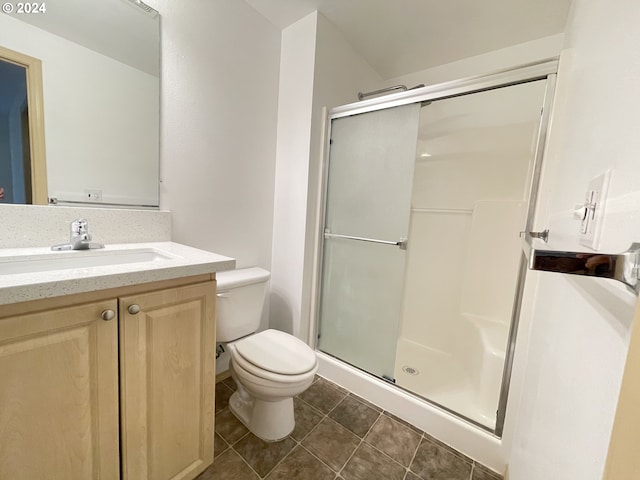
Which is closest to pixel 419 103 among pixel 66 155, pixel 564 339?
pixel 564 339

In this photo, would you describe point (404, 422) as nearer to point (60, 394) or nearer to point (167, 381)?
point (167, 381)

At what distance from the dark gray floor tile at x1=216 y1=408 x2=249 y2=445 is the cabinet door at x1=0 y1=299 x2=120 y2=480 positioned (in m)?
0.57

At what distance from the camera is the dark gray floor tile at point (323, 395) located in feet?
4.79

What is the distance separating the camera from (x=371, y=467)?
1.11 m

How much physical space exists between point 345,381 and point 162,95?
185 cm

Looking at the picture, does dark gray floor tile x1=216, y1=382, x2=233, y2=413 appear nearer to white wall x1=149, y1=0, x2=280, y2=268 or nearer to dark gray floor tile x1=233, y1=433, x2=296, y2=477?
dark gray floor tile x1=233, y1=433, x2=296, y2=477

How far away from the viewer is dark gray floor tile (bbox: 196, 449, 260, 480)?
104cm

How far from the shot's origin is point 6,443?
0.58 metres

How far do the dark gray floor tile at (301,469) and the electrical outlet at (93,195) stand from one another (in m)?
1.35

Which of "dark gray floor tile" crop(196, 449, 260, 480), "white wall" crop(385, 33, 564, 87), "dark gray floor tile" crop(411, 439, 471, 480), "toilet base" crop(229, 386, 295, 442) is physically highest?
"white wall" crop(385, 33, 564, 87)

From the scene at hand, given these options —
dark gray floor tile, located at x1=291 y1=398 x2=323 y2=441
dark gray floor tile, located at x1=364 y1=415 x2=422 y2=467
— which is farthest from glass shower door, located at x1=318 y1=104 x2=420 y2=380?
dark gray floor tile, located at x1=291 y1=398 x2=323 y2=441

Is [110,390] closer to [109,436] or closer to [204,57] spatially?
[109,436]

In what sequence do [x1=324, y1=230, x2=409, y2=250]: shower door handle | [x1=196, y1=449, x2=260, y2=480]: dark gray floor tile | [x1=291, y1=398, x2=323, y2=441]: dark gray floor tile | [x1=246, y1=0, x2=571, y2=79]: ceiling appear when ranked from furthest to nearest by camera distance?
[x1=324, y1=230, x2=409, y2=250]: shower door handle, [x1=246, y1=0, x2=571, y2=79]: ceiling, [x1=291, y1=398, x2=323, y2=441]: dark gray floor tile, [x1=196, y1=449, x2=260, y2=480]: dark gray floor tile

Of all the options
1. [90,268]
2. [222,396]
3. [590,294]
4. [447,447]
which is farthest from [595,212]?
[222,396]
